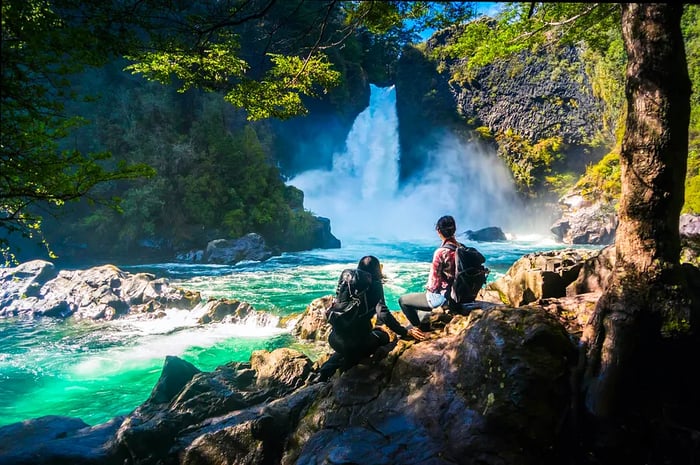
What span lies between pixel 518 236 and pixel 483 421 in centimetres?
3311

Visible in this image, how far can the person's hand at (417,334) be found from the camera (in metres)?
4.27

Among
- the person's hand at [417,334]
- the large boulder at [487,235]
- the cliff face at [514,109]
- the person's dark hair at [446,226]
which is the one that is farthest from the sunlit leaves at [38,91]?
the cliff face at [514,109]

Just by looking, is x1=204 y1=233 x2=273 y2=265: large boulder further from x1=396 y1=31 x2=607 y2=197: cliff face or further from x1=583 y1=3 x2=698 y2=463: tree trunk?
x1=396 y1=31 x2=607 y2=197: cliff face

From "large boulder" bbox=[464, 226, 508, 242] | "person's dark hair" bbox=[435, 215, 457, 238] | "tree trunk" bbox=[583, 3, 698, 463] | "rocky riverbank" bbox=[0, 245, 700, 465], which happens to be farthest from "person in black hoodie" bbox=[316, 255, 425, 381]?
"large boulder" bbox=[464, 226, 508, 242]

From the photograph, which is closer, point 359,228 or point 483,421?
point 483,421

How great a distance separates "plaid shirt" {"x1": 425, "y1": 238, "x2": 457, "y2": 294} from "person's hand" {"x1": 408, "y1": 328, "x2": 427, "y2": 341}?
55 centimetres

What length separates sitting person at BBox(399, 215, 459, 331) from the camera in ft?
14.6

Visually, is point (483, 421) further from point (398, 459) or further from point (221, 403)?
point (221, 403)

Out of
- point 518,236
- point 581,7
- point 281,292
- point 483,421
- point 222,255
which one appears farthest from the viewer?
point 518,236

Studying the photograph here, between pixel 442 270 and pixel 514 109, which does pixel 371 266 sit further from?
pixel 514 109

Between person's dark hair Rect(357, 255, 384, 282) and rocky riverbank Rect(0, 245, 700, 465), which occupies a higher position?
person's dark hair Rect(357, 255, 384, 282)

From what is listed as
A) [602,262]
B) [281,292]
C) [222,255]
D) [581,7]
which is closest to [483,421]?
[602,262]

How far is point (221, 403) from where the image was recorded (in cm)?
516

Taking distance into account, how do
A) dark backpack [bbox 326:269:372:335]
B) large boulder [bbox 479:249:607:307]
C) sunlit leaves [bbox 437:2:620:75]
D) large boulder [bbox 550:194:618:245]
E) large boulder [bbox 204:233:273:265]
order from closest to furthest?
dark backpack [bbox 326:269:372:335] → large boulder [bbox 479:249:607:307] → sunlit leaves [bbox 437:2:620:75] → large boulder [bbox 204:233:273:265] → large boulder [bbox 550:194:618:245]
